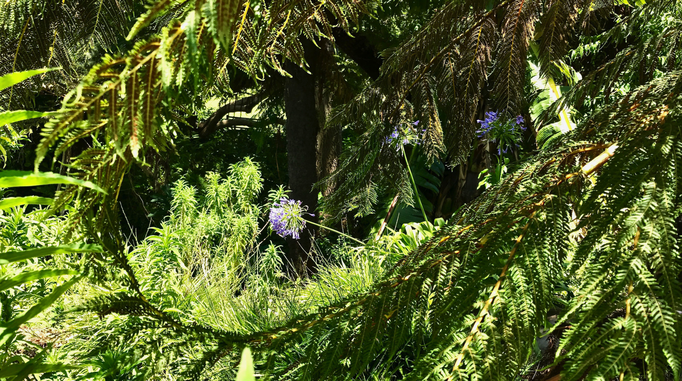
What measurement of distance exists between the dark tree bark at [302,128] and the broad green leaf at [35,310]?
365 centimetres

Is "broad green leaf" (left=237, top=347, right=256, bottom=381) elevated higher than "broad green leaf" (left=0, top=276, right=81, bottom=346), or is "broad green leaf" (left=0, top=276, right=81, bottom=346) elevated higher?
"broad green leaf" (left=237, top=347, right=256, bottom=381)

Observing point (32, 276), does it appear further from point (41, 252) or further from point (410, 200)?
point (410, 200)

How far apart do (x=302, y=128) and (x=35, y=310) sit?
387 cm

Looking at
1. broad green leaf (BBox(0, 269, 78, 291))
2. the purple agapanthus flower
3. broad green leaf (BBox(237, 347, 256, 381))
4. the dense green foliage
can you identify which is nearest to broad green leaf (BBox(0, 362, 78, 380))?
the dense green foliage

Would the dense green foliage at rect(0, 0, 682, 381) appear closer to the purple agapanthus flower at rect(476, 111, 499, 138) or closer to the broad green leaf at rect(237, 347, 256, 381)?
the broad green leaf at rect(237, 347, 256, 381)

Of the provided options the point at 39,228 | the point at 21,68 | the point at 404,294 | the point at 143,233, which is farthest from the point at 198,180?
the point at 404,294

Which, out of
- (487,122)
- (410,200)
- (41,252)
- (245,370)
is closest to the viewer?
(245,370)

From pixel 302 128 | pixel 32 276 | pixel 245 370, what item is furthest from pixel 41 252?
pixel 302 128

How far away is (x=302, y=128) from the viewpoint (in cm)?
454

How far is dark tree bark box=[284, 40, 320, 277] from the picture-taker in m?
4.44

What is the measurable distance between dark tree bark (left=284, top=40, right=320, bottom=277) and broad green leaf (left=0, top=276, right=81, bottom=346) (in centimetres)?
365

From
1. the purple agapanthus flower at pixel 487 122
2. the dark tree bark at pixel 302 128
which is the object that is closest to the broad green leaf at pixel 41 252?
the purple agapanthus flower at pixel 487 122

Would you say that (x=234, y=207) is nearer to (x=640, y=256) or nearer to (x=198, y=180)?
(x=198, y=180)

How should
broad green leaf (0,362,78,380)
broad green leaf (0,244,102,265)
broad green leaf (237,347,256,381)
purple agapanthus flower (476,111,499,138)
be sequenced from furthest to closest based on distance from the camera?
purple agapanthus flower (476,111,499,138), broad green leaf (0,362,78,380), broad green leaf (0,244,102,265), broad green leaf (237,347,256,381)
